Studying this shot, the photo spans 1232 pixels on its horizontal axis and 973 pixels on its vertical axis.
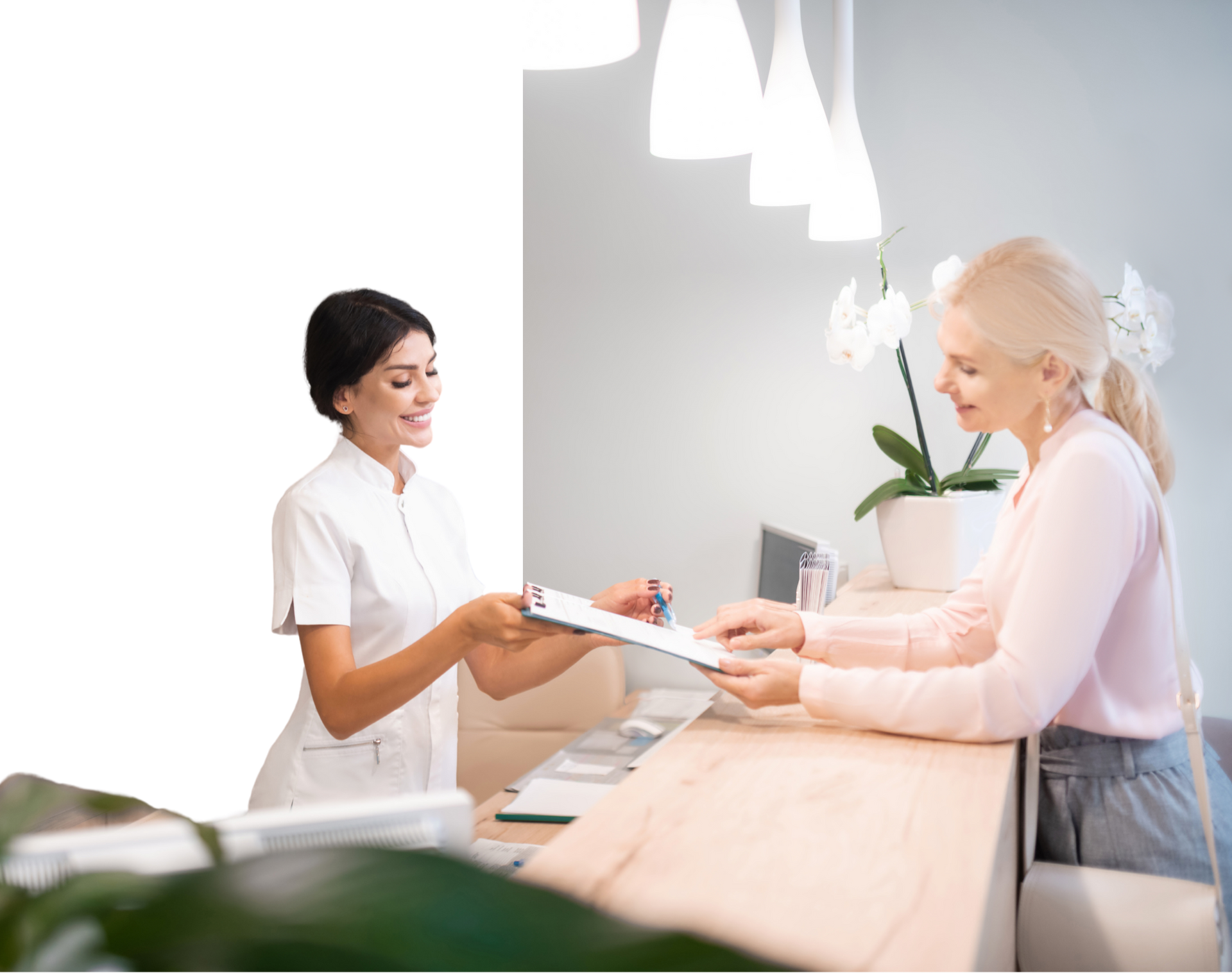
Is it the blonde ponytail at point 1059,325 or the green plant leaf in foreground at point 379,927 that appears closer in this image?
the green plant leaf in foreground at point 379,927

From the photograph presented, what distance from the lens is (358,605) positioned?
185cm

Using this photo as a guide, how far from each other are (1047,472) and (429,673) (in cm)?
102

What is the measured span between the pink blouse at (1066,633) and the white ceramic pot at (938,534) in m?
1.13

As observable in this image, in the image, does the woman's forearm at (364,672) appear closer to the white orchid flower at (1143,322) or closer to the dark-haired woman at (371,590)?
the dark-haired woman at (371,590)

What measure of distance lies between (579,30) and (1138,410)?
40.3 inches

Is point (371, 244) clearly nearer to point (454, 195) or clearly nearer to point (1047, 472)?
point (454, 195)

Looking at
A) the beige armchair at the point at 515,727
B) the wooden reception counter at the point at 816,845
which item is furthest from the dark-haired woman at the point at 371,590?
the beige armchair at the point at 515,727

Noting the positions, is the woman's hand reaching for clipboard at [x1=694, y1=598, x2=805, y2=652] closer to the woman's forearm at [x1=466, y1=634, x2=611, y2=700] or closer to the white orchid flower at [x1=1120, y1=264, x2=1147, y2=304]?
the woman's forearm at [x1=466, y1=634, x2=611, y2=700]

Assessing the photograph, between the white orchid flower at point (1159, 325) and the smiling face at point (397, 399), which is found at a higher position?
the white orchid flower at point (1159, 325)

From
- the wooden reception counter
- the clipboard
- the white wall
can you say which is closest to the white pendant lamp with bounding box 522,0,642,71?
the clipboard

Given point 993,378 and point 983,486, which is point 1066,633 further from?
point 983,486

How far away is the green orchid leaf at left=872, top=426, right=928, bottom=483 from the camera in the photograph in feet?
8.73

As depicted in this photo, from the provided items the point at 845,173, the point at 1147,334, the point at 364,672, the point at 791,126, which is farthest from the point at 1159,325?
the point at 364,672

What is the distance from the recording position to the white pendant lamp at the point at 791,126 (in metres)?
1.91
